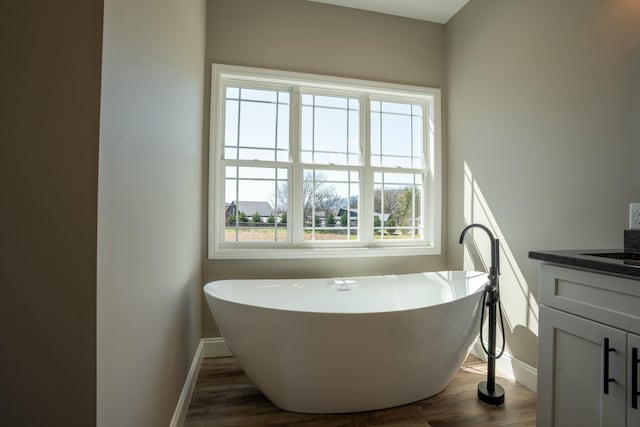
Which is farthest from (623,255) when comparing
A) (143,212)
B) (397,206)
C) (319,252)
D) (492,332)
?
(143,212)

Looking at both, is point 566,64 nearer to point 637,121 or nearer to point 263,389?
point 637,121

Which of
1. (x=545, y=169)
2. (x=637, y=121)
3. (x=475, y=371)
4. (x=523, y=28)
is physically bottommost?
(x=475, y=371)

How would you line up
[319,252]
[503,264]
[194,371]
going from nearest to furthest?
[194,371], [503,264], [319,252]

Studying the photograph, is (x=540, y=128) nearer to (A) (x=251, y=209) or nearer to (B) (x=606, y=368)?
(B) (x=606, y=368)

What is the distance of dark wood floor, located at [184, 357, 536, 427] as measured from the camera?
62.3 inches

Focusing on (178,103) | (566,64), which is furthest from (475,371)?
(178,103)

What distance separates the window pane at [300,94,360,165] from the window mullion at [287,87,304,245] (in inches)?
2.5

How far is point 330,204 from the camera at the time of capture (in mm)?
2699

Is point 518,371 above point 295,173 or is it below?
below

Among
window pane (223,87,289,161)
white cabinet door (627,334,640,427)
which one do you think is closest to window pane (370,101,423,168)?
window pane (223,87,289,161)

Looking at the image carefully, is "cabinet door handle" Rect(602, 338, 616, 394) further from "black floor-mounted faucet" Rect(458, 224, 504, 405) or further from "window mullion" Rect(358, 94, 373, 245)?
"window mullion" Rect(358, 94, 373, 245)

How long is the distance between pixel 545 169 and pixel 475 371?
1449mm

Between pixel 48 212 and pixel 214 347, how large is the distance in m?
1.96

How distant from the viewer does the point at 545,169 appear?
184 cm
